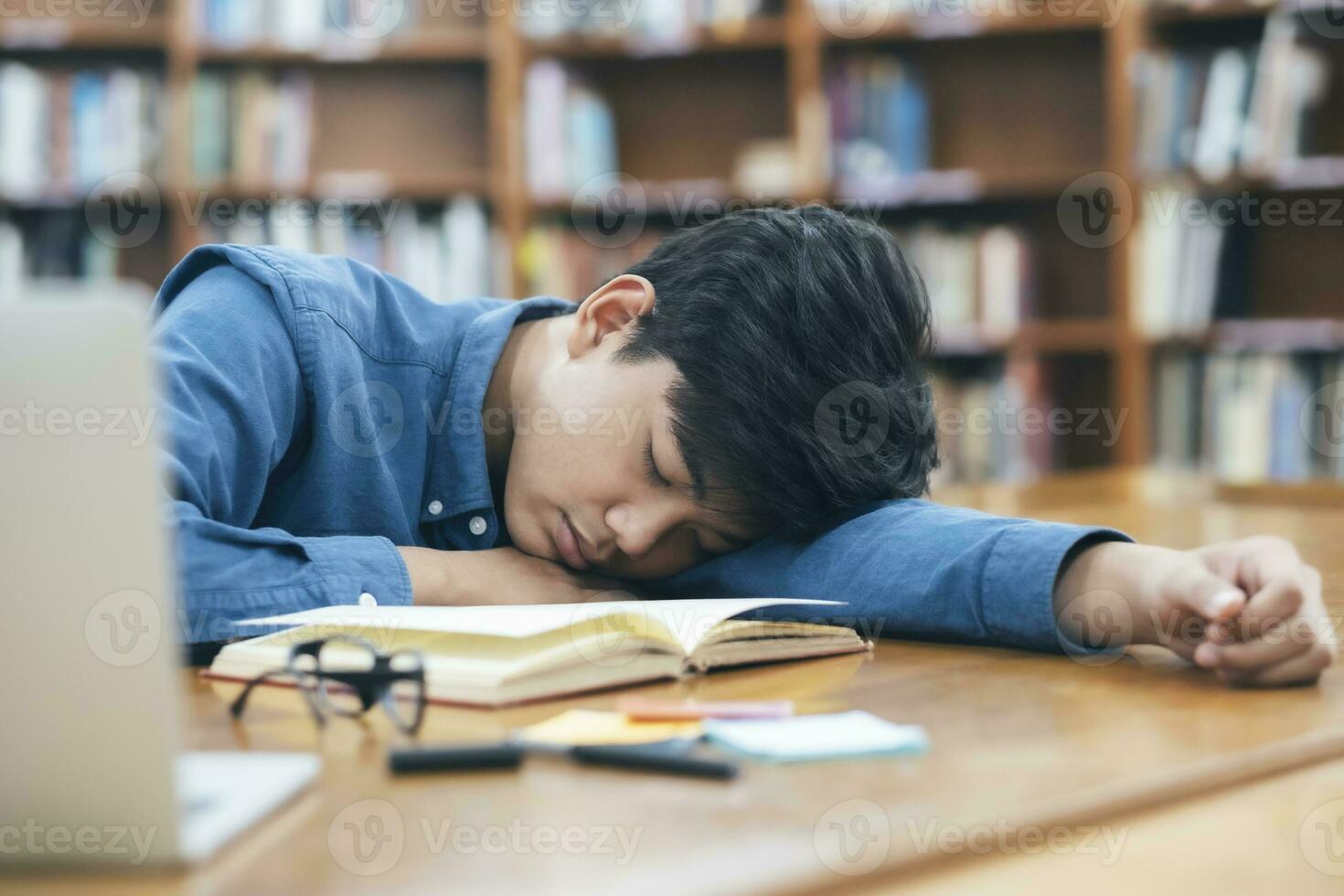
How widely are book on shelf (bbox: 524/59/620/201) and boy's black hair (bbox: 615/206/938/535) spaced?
7.47 feet

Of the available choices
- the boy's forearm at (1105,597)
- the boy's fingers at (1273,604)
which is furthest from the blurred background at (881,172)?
the boy's fingers at (1273,604)

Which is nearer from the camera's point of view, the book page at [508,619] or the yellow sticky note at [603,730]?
the yellow sticky note at [603,730]

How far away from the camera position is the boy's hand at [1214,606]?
76 cm

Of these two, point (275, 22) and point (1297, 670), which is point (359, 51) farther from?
point (1297, 670)

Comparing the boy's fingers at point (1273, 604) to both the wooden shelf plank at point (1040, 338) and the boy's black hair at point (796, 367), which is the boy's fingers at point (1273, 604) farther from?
the wooden shelf plank at point (1040, 338)

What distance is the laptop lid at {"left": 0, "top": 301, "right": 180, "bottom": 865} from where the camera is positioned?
440mm

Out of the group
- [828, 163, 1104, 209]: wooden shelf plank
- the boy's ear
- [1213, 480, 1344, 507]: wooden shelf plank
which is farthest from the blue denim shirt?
[828, 163, 1104, 209]: wooden shelf plank

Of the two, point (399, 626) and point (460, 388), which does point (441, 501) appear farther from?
point (399, 626)

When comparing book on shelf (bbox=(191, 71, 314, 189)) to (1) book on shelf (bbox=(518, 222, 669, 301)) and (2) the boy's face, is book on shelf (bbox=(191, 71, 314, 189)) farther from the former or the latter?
(2) the boy's face

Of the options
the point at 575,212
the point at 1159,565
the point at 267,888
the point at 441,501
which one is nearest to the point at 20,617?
the point at 267,888

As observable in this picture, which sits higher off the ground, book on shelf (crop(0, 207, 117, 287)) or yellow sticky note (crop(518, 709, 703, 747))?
book on shelf (crop(0, 207, 117, 287))

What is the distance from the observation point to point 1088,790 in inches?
20.9

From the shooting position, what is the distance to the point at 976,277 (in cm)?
345

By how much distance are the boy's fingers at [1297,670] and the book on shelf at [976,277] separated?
2.70 m
